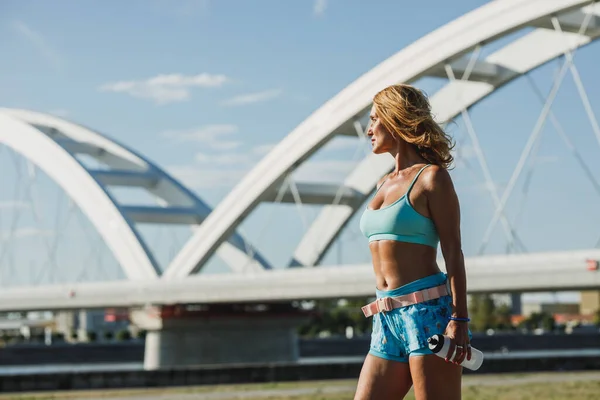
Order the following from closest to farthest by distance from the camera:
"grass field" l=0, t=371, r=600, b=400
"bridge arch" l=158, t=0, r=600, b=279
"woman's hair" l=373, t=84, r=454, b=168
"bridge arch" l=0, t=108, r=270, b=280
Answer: "woman's hair" l=373, t=84, r=454, b=168 < "grass field" l=0, t=371, r=600, b=400 < "bridge arch" l=158, t=0, r=600, b=279 < "bridge arch" l=0, t=108, r=270, b=280

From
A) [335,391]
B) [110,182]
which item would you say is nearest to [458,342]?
[335,391]

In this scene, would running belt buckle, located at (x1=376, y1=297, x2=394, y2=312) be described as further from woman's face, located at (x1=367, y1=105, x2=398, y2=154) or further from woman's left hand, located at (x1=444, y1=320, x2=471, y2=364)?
woman's face, located at (x1=367, y1=105, x2=398, y2=154)

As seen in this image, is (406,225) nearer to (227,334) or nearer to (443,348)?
(443,348)

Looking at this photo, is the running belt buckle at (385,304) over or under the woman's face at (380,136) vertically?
under

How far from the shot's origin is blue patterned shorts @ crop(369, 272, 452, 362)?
4230mm

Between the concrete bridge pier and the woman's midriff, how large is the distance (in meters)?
36.4

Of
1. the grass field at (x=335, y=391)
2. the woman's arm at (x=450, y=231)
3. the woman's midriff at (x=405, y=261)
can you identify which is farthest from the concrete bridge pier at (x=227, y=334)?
the woman's arm at (x=450, y=231)

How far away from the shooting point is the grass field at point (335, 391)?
1494 cm

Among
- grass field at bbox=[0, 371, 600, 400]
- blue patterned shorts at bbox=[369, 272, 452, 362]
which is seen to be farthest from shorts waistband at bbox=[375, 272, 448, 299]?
grass field at bbox=[0, 371, 600, 400]

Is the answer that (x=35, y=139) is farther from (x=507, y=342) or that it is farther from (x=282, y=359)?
(x=507, y=342)

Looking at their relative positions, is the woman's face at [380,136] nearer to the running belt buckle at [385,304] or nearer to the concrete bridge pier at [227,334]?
the running belt buckle at [385,304]

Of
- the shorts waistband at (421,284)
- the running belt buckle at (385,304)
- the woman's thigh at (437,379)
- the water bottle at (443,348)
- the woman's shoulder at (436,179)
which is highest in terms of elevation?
the woman's shoulder at (436,179)

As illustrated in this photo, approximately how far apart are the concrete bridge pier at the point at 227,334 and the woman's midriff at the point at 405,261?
3636 cm

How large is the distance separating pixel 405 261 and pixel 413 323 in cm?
22
